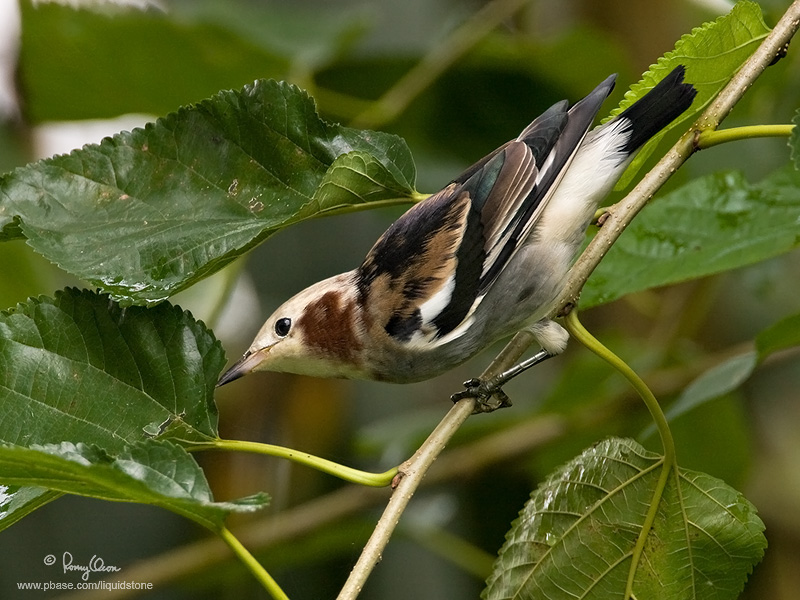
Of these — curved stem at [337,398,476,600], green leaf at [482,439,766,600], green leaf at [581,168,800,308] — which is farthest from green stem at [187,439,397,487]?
green leaf at [581,168,800,308]

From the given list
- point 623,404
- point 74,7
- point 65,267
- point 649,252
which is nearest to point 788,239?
point 649,252

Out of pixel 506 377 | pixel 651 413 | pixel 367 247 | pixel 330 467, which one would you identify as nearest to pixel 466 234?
pixel 506 377

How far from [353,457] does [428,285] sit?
2.29 meters

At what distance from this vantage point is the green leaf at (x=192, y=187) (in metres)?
1.72

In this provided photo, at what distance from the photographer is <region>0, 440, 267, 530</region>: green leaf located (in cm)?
122

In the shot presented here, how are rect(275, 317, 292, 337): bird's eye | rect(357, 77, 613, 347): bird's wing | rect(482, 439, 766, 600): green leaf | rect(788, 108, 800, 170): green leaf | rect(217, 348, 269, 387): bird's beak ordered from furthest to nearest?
rect(275, 317, 292, 337): bird's eye, rect(217, 348, 269, 387): bird's beak, rect(357, 77, 613, 347): bird's wing, rect(482, 439, 766, 600): green leaf, rect(788, 108, 800, 170): green leaf

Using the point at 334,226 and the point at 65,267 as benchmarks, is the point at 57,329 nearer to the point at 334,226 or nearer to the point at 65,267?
the point at 65,267

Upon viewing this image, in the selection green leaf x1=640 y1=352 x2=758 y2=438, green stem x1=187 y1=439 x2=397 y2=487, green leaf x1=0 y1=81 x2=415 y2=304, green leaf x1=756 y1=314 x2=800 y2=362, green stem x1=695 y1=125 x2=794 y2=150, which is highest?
green leaf x1=0 y1=81 x2=415 y2=304

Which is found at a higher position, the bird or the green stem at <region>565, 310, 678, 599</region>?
the bird

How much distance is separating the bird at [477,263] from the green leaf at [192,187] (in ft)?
0.74

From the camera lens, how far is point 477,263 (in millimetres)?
2090

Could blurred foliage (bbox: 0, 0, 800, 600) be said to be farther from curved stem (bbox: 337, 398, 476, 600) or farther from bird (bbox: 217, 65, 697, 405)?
curved stem (bbox: 337, 398, 476, 600)

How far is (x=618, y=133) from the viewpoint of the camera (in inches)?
85.4

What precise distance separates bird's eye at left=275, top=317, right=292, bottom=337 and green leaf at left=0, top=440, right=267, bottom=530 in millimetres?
906
